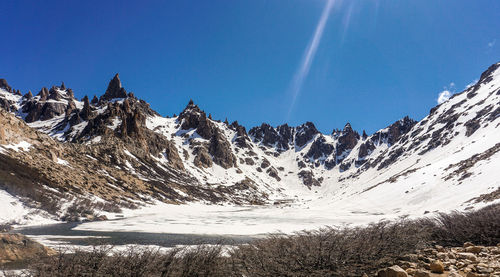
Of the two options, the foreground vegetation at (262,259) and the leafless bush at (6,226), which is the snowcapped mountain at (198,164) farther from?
the foreground vegetation at (262,259)

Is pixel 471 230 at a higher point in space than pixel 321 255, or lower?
higher

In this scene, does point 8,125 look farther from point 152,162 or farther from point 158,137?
point 158,137

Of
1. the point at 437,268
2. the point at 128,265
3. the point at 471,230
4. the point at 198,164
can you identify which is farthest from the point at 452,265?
the point at 198,164

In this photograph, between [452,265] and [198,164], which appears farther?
[198,164]

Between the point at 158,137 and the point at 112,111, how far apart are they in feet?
109

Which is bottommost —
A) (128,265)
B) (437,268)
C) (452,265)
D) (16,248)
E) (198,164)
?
(16,248)

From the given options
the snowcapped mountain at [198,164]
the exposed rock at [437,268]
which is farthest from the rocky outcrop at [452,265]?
the snowcapped mountain at [198,164]

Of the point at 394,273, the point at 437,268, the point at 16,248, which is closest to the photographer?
the point at 394,273

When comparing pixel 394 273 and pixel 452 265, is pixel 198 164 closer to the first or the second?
pixel 452 265

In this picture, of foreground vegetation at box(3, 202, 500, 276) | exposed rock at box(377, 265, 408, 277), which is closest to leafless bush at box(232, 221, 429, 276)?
foreground vegetation at box(3, 202, 500, 276)

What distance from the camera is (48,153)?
76875 mm

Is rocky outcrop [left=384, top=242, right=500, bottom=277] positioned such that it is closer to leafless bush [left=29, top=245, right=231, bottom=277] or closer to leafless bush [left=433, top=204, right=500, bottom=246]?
leafless bush [left=433, top=204, right=500, bottom=246]

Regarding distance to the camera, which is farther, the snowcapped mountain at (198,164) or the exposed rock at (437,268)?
the snowcapped mountain at (198,164)

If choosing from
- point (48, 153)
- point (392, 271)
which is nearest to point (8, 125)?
point (48, 153)
